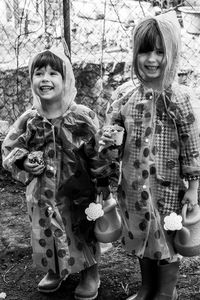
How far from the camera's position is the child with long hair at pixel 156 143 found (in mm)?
2227

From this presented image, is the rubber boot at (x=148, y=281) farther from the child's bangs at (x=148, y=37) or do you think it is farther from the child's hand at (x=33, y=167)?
the child's bangs at (x=148, y=37)

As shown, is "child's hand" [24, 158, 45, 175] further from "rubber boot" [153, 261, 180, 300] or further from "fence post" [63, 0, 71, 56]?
"fence post" [63, 0, 71, 56]

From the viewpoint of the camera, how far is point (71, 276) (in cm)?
290

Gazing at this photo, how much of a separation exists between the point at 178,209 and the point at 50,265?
0.69 metres

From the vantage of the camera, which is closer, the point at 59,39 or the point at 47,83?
the point at 47,83

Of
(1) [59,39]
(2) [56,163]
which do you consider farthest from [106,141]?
(1) [59,39]

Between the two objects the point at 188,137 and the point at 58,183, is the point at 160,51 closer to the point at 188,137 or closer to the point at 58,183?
the point at 188,137

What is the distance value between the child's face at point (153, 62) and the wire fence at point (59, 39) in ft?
5.86

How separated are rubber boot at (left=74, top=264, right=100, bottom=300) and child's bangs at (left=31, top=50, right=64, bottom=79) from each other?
1044 mm

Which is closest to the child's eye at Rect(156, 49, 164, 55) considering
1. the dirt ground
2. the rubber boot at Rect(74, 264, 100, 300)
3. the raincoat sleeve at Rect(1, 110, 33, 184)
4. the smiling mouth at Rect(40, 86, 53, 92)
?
the smiling mouth at Rect(40, 86, 53, 92)

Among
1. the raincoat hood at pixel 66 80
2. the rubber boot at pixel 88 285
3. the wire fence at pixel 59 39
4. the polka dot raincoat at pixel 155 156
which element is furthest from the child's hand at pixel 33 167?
the wire fence at pixel 59 39

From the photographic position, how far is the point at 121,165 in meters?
2.44

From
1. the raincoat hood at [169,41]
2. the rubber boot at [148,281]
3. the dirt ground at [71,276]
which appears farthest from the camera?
the dirt ground at [71,276]

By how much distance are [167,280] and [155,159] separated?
61cm
